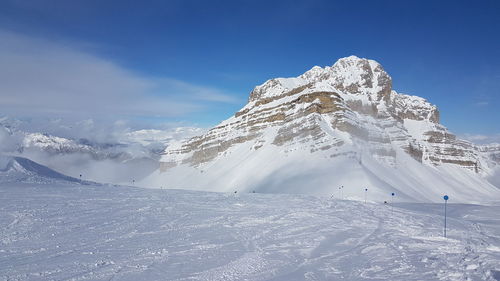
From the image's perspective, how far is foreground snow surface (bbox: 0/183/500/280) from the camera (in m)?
12.2

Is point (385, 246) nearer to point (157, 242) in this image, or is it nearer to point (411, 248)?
point (411, 248)

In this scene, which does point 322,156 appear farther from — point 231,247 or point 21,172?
point 231,247

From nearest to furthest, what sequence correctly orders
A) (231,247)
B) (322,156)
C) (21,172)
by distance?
1. (231,247)
2. (21,172)
3. (322,156)

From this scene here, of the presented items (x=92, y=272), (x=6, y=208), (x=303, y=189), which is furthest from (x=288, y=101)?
(x=92, y=272)

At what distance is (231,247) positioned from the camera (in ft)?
52.8

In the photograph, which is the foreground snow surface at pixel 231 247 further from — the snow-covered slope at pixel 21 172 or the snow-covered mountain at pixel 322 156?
the snow-covered mountain at pixel 322 156

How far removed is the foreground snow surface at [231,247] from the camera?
12195 millimetres

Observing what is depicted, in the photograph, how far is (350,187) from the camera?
272 ft

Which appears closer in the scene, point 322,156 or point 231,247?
point 231,247

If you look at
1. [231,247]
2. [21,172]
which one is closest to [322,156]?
[21,172]

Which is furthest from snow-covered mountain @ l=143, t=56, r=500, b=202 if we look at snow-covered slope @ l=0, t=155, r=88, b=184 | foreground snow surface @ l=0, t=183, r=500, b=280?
foreground snow surface @ l=0, t=183, r=500, b=280

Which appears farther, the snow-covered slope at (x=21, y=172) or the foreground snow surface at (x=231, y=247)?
→ the snow-covered slope at (x=21, y=172)

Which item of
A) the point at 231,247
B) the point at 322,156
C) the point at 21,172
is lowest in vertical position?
the point at 231,247

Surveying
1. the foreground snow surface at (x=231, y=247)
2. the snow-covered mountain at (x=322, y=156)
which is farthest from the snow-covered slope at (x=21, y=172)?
the snow-covered mountain at (x=322, y=156)
